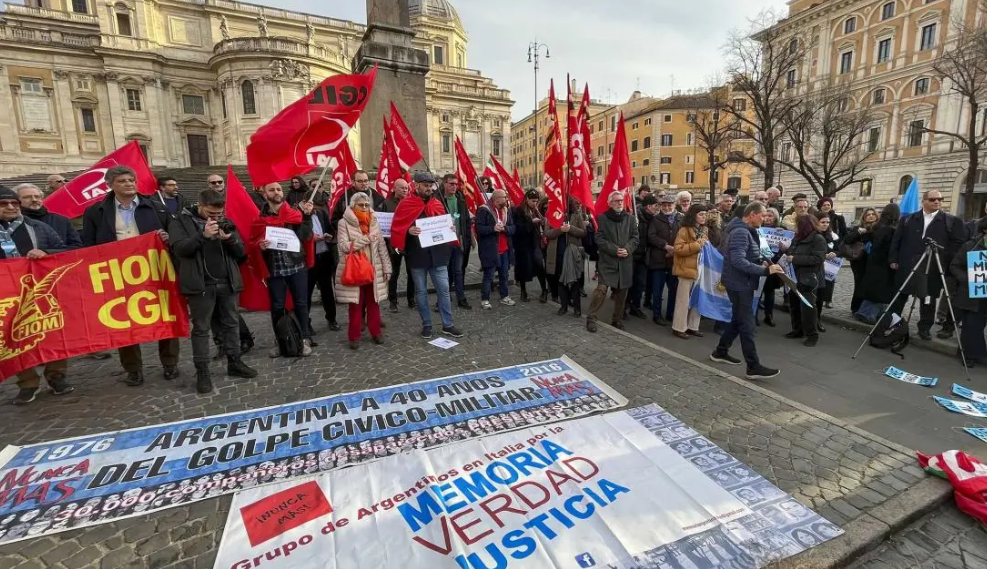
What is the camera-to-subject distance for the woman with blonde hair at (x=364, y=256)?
594 centimetres

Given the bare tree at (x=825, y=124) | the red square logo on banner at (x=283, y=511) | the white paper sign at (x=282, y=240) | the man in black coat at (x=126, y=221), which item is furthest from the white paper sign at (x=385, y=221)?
the bare tree at (x=825, y=124)

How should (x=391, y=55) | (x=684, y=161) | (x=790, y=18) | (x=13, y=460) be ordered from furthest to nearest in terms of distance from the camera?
(x=684, y=161) < (x=790, y=18) < (x=391, y=55) < (x=13, y=460)

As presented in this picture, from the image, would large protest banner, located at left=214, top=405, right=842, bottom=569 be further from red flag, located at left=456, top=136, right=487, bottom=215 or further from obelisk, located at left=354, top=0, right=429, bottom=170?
obelisk, located at left=354, top=0, right=429, bottom=170

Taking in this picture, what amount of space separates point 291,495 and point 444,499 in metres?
1.05

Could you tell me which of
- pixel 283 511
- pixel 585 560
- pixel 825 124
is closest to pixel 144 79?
pixel 283 511

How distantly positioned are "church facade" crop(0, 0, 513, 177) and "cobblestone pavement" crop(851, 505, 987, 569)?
50.3m

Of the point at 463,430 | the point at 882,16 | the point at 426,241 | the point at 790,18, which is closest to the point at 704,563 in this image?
the point at 463,430

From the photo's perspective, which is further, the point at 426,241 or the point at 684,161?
the point at 684,161

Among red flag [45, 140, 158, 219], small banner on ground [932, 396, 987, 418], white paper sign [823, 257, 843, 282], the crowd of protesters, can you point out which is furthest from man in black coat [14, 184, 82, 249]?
white paper sign [823, 257, 843, 282]

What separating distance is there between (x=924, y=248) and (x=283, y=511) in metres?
8.59

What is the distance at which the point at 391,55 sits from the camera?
9.70 m

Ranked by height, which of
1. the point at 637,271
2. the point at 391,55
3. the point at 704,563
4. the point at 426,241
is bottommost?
the point at 704,563

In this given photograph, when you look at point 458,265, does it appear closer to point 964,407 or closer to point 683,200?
point 683,200

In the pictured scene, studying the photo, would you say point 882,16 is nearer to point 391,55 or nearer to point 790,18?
point 790,18
